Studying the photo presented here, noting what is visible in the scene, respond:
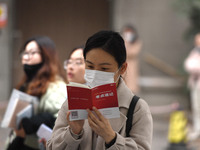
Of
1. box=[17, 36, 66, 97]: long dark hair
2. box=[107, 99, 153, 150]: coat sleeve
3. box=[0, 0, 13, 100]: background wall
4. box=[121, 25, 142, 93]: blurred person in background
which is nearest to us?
box=[107, 99, 153, 150]: coat sleeve

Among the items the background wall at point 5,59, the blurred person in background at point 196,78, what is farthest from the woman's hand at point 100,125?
the background wall at point 5,59

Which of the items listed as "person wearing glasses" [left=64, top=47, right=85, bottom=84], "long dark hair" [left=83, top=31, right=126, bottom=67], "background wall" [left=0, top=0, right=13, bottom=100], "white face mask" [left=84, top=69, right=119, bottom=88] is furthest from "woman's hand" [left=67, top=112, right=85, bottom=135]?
"background wall" [left=0, top=0, right=13, bottom=100]

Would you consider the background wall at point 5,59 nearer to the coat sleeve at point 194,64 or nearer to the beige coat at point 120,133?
the coat sleeve at point 194,64

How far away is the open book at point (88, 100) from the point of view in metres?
1.83

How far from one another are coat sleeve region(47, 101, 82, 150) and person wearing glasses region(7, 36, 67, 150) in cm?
78

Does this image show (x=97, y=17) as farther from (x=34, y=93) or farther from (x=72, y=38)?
(x=34, y=93)

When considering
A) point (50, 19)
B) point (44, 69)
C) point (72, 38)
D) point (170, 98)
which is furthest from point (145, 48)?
point (44, 69)

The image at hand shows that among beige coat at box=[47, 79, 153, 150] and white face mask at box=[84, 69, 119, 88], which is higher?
white face mask at box=[84, 69, 119, 88]

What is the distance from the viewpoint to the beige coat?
6.30 ft

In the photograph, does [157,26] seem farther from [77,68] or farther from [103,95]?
[103,95]

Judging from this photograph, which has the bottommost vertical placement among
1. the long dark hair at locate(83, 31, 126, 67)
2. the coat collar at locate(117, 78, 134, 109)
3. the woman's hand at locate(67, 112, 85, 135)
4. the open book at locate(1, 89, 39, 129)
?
the open book at locate(1, 89, 39, 129)

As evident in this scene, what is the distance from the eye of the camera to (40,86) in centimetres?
315

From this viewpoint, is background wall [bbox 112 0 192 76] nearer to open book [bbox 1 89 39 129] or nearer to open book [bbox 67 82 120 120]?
open book [bbox 1 89 39 129]

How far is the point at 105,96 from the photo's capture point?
1830mm
